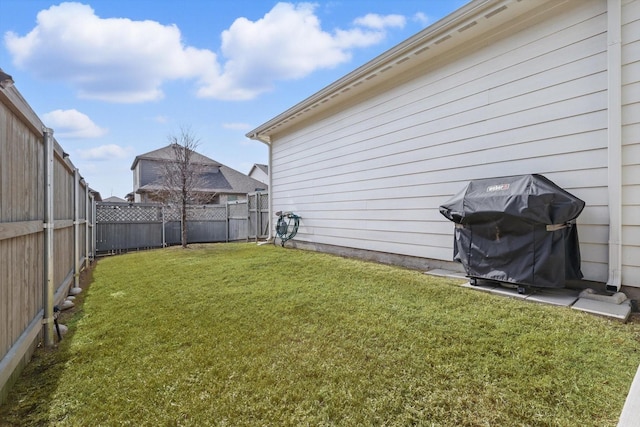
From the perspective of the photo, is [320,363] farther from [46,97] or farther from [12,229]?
Result: [46,97]

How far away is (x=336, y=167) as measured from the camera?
6402 mm

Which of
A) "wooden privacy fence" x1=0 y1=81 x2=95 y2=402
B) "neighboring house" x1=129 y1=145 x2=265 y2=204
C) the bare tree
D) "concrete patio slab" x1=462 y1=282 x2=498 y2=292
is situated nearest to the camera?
"wooden privacy fence" x1=0 y1=81 x2=95 y2=402

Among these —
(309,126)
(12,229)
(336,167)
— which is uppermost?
(309,126)

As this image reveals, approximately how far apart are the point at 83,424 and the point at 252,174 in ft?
88.5

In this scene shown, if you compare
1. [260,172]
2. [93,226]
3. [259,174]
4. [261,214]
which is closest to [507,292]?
[261,214]

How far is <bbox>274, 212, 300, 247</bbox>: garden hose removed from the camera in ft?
24.8

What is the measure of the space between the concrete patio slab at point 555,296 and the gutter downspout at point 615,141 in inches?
12.6

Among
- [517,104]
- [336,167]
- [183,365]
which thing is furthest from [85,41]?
[517,104]

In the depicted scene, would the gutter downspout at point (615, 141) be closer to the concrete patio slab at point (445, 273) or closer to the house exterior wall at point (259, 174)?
the concrete patio slab at point (445, 273)

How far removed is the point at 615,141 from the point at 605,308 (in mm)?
1595

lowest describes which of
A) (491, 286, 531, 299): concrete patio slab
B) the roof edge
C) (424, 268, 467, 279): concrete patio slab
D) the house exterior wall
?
(491, 286, 531, 299): concrete patio slab

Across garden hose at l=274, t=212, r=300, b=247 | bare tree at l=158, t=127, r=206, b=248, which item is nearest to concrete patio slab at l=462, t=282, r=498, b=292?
garden hose at l=274, t=212, r=300, b=247

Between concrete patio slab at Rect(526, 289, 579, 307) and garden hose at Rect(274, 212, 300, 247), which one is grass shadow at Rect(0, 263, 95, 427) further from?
garden hose at Rect(274, 212, 300, 247)

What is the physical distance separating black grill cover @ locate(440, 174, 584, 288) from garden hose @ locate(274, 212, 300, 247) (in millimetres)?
4590
